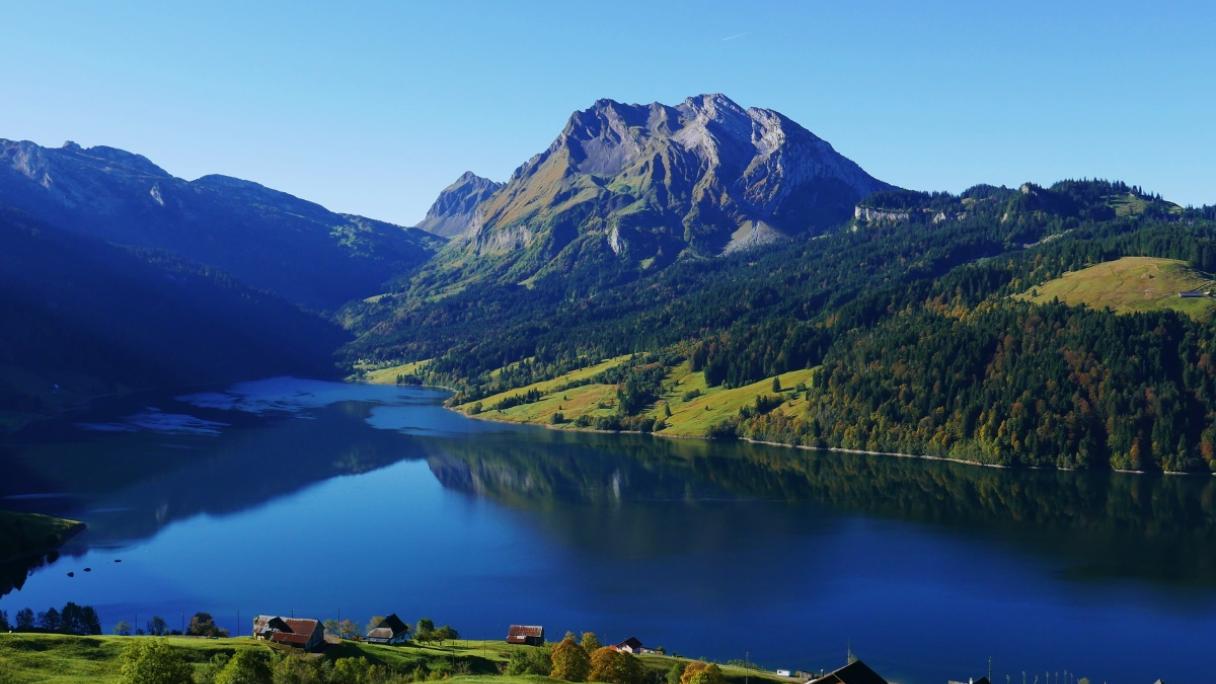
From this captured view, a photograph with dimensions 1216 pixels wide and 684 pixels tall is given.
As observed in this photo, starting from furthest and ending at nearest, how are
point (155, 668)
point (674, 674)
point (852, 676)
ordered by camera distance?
1. point (674, 674)
2. point (852, 676)
3. point (155, 668)

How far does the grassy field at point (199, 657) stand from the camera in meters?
61.8

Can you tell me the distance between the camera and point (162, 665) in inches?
2173

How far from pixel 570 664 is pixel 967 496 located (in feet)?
363

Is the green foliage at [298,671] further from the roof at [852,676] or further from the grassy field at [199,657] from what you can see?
the roof at [852,676]

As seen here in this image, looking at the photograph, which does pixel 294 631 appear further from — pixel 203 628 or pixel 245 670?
pixel 203 628

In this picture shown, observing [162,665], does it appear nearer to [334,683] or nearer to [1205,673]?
[334,683]

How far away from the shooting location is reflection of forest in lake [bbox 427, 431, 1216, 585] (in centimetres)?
12762

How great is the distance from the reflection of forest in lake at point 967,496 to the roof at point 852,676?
59.3 metres

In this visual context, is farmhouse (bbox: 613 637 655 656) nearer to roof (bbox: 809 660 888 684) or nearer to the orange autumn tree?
the orange autumn tree

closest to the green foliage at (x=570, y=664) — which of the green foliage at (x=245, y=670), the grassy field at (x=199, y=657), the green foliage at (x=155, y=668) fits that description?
the grassy field at (x=199, y=657)

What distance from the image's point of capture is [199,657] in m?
67.7

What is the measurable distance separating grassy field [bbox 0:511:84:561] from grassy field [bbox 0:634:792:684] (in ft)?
185

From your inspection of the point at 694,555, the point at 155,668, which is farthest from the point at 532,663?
the point at 694,555

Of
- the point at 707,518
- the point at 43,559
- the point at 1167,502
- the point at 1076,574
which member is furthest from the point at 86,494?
the point at 1167,502
